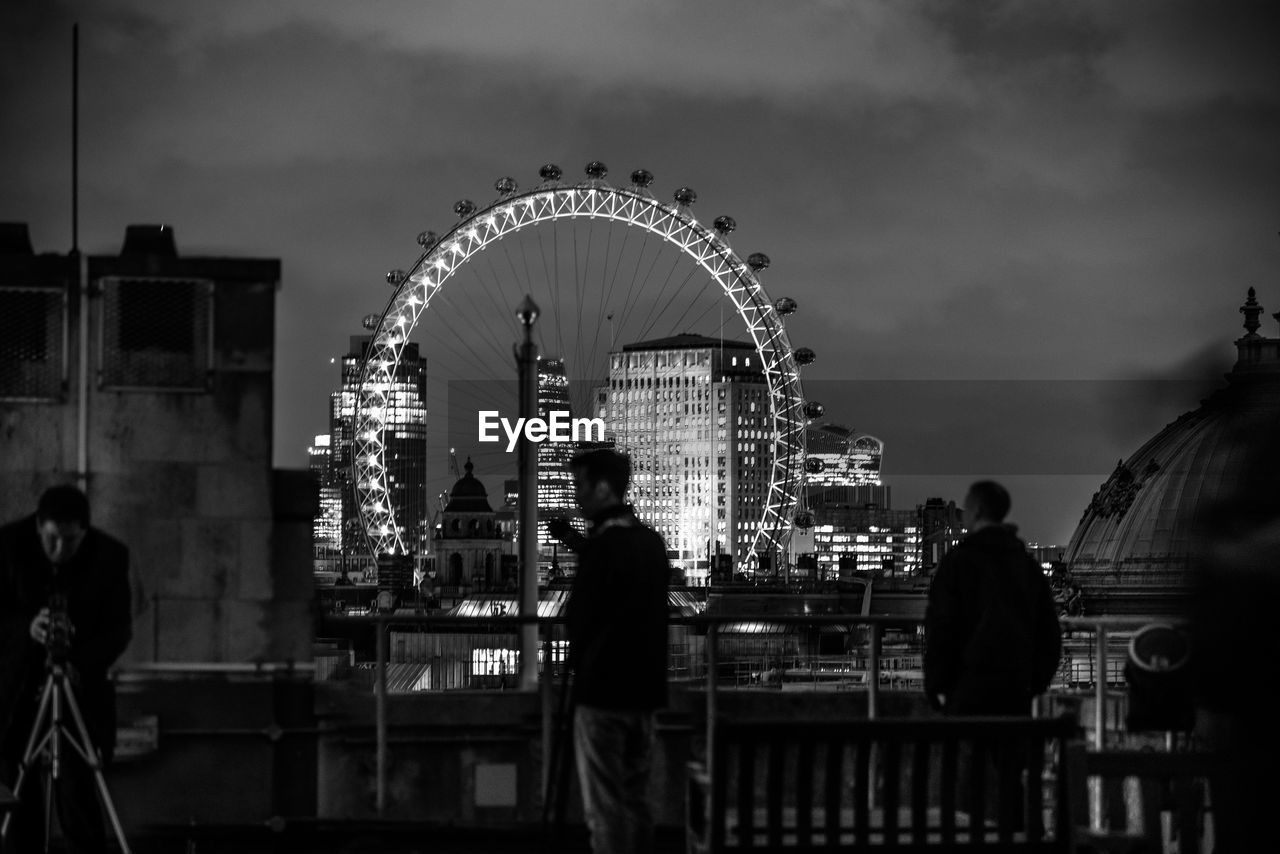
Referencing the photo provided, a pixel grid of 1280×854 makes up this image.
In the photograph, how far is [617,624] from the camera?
8797mm

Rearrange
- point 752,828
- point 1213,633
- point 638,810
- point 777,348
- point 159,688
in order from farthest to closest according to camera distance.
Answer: point 777,348 → point 159,688 → point 638,810 → point 752,828 → point 1213,633

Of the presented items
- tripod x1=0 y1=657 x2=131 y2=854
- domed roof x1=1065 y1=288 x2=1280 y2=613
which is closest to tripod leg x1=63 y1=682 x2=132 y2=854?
tripod x1=0 y1=657 x2=131 y2=854

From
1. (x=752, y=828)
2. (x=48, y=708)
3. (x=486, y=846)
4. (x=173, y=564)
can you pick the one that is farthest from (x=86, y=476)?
(x=752, y=828)

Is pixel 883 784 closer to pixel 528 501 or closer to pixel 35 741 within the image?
pixel 35 741

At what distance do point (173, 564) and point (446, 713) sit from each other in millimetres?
2153

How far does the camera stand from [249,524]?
10.9m

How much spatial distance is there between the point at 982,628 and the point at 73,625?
445cm

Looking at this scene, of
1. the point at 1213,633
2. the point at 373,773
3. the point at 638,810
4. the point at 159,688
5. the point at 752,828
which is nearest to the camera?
the point at 1213,633

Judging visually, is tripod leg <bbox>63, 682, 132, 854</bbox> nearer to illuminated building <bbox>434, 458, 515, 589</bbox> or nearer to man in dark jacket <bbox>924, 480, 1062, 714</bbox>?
man in dark jacket <bbox>924, 480, 1062, 714</bbox>

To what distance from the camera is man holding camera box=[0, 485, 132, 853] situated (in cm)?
884

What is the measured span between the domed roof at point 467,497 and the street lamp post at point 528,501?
101 metres

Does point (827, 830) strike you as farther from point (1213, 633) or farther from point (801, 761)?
point (1213, 633)

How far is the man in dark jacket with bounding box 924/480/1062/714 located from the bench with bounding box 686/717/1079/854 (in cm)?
112

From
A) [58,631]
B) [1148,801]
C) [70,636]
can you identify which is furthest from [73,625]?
[1148,801]
